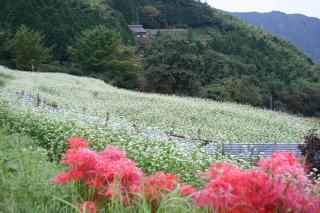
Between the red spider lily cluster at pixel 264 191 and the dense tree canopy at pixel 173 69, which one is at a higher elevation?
the red spider lily cluster at pixel 264 191

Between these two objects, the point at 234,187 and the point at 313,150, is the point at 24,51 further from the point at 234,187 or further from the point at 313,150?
the point at 234,187

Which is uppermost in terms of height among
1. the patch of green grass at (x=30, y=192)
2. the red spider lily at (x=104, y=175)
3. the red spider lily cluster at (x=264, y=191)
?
the red spider lily cluster at (x=264, y=191)

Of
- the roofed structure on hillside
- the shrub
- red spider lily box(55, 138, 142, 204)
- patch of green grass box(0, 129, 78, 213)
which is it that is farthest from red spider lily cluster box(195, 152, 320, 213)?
the roofed structure on hillside

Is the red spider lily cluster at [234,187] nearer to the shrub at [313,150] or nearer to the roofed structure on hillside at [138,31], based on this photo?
the shrub at [313,150]

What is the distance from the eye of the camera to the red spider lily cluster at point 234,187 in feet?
9.45

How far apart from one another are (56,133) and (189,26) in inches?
3764

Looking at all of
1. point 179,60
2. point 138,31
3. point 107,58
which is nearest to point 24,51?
point 107,58

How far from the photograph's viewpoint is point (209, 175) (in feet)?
10.3

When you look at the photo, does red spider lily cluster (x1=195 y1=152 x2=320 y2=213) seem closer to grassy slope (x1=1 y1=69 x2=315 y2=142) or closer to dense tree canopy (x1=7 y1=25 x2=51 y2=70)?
grassy slope (x1=1 y1=69 x2=315 y2=142)

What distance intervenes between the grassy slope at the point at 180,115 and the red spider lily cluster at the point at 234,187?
12.1m

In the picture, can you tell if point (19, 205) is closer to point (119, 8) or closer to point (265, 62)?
point (265, 62)

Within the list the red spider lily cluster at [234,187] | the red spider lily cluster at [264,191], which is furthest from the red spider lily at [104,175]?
the red spider lily cluster at [264,191]

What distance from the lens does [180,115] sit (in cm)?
2045

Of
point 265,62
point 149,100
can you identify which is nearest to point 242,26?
point 265,62
